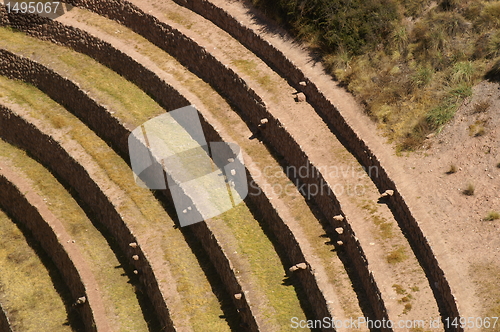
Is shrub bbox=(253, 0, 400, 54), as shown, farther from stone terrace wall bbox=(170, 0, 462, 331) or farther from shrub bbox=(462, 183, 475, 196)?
shrub bbox=(462, 183, 475, 196)

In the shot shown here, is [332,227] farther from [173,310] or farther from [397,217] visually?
[173,310]

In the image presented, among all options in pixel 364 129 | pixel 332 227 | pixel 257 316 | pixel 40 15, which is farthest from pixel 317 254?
pixel 40 15

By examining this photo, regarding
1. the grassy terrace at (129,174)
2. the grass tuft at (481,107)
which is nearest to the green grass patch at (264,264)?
the grassy terrace at (129,174)

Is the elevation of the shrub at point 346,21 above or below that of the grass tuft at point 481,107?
above

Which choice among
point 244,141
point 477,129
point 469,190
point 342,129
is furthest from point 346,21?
point 469,190

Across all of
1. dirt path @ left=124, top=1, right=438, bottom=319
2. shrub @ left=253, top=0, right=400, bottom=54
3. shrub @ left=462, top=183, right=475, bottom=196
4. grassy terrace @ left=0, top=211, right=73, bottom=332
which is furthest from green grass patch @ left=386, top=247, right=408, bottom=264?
grassy terrace @ left=0, top=211, right=73, bottom=332

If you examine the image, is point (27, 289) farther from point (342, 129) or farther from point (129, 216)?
point (342, 129)

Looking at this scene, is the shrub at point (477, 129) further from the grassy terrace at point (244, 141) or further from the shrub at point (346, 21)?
the grassy terrace at point (244, 141)
